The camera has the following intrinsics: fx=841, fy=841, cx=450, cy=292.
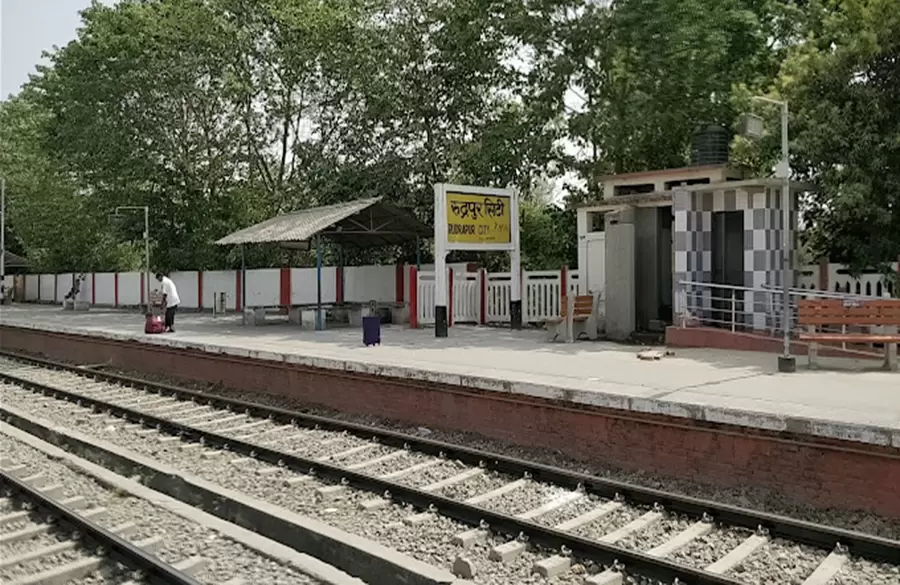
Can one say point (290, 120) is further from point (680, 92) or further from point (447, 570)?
point (447, 570)

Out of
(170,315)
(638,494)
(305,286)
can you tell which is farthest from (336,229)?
(638,494)

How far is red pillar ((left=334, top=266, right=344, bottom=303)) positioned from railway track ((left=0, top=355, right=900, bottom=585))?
12751 millimetres

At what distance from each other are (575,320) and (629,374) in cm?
509

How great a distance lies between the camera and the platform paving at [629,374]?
7.28m

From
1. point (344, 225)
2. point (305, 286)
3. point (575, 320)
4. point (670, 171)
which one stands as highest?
point (670, 171)

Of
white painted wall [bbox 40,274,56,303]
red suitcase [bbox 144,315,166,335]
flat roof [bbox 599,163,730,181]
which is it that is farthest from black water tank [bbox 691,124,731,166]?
white painted wall [bbox 40,274,56,303]

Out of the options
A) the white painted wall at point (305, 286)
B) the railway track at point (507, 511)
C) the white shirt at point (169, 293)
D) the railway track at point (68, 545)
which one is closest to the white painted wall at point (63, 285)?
the white painted wall at point (305, 286)

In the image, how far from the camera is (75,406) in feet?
41.7

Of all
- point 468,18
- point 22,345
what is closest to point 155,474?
point 468,18

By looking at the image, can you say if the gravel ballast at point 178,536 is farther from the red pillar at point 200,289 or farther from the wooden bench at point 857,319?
the red pillar at point 200,289

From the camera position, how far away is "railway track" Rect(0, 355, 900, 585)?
5559mm

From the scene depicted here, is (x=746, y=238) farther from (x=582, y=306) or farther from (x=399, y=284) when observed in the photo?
(x=399, y=284)

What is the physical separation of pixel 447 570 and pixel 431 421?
486 centimetres

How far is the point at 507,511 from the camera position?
690 centimetres
